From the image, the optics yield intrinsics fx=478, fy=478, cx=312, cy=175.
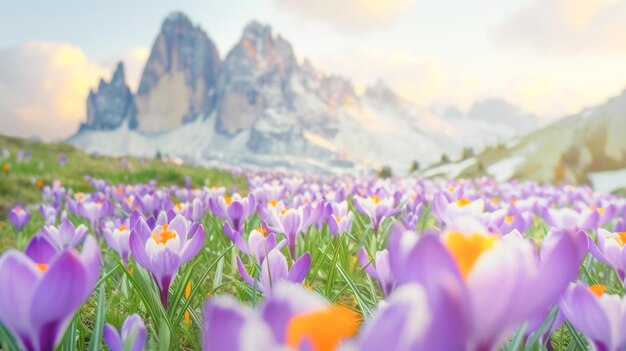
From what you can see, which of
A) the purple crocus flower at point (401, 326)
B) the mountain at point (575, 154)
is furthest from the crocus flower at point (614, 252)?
the mountain at point (575, 154)

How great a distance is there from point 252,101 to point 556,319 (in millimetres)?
193531

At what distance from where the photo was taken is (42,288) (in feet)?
2.43

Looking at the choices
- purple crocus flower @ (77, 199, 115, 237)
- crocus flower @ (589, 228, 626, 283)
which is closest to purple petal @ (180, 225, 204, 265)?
crocus flower @ (589, 228, 626, 283)

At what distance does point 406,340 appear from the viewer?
20.0 inches

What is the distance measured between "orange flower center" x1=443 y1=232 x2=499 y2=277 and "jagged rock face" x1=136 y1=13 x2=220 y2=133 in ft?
629

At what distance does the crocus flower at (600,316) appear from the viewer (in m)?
0.91

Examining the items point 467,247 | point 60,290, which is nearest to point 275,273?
point 60,290

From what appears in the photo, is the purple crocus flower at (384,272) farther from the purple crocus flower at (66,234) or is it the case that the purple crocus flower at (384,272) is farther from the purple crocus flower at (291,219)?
the purple crocus flower at (66,234)

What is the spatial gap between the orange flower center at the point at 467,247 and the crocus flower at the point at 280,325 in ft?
0.71

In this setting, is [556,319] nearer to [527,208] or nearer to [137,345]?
[137,345]

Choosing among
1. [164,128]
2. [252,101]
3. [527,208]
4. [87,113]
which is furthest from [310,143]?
[527,208]

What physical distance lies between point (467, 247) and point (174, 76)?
635 ft

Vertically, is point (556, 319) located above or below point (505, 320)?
below

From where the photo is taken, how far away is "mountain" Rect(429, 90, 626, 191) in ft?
48.0
